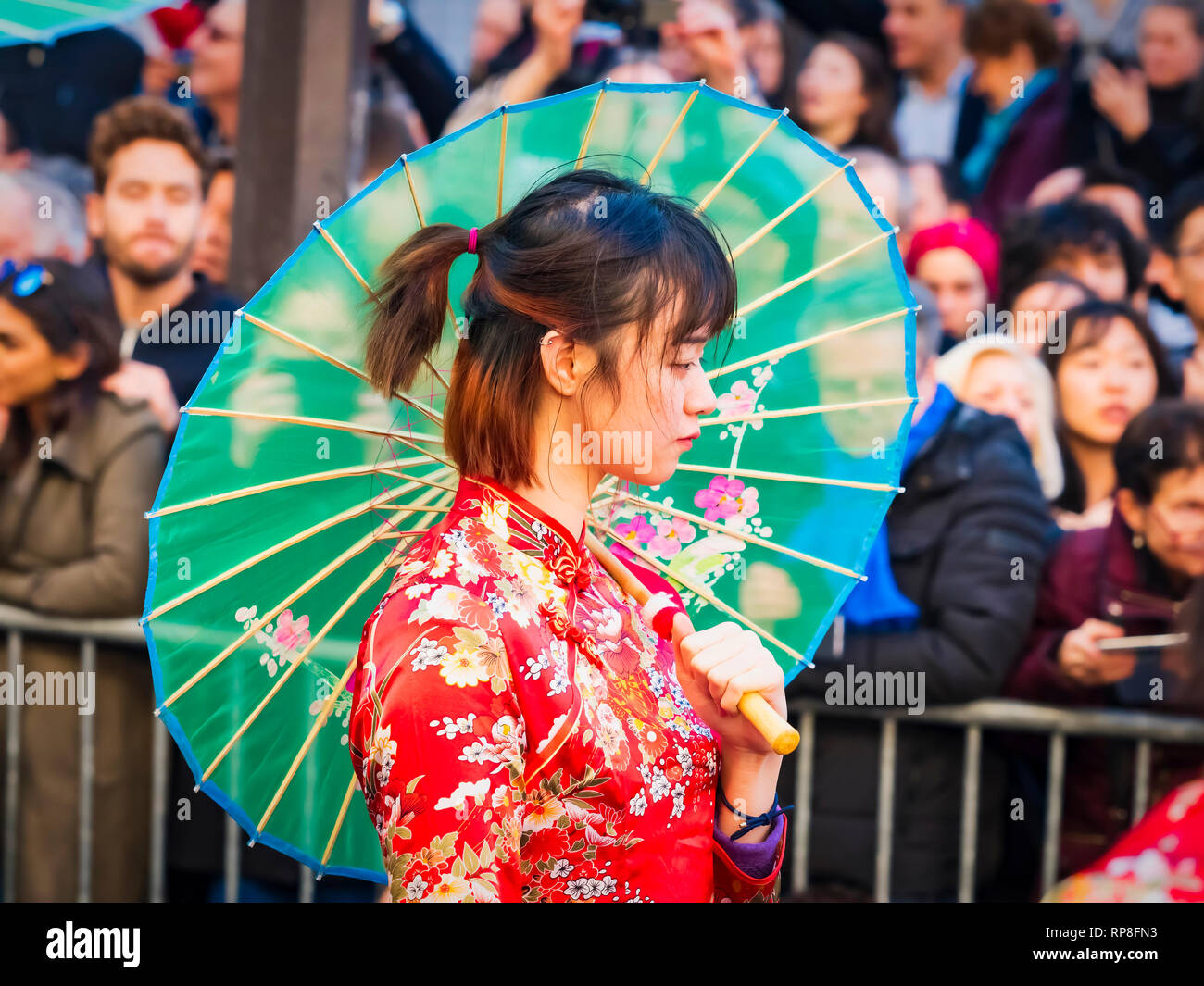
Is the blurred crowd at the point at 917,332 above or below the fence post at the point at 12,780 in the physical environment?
above

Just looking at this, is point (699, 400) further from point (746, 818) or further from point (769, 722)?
point (746, 818)

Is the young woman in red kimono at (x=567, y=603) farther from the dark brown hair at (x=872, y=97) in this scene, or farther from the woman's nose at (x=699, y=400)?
the dark brown hair at (x=872, y=97)

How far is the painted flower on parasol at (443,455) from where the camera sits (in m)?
1.71

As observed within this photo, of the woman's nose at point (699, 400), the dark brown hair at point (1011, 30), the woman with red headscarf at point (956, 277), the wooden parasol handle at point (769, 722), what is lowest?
the wooden parasol handle at point (769, 722)

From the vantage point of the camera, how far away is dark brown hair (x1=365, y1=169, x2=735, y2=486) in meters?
1.59

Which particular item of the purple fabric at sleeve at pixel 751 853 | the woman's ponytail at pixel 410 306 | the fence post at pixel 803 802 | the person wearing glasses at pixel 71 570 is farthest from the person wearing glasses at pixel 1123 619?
the person wearing glasses at pixel 71 570

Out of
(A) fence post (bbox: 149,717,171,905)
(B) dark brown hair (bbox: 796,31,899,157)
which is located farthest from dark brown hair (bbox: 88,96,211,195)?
(B) dark brown hair (bbox: 796,31,899,157)

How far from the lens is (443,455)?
6.11 feet

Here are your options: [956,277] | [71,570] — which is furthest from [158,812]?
[956,277]

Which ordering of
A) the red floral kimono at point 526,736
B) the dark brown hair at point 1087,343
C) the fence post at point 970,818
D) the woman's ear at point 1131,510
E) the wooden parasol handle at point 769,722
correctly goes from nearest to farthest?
the red floral kimono at point 526,736 < the wooden parasol handle at point 769,722 < the fence post at point 970,818 < the woman's ear at point 1131,510 < the dark brown hair at point 1087,343

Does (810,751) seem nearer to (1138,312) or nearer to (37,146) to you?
(1138,312)

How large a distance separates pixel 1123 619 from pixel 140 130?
138 inches

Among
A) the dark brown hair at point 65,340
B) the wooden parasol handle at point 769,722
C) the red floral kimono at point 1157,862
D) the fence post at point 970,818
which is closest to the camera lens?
the wooden parasol handle at point 769,722
